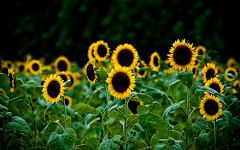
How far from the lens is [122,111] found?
1.79 meters

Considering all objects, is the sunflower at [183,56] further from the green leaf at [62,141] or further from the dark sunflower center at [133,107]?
the green leaf at [62,141]

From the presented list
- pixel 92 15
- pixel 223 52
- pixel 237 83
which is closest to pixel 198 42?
pixel 223 52

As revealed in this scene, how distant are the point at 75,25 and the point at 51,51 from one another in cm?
163

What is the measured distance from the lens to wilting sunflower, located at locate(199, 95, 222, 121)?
1673 mm

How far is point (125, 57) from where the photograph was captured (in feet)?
6.67

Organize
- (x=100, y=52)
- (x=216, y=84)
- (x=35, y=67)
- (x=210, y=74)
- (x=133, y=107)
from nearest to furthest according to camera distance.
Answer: (x=216, y=84)
(x=210, y=74)
(x=133, y=107)
(x=100, y=52)
(x=35, y=67)

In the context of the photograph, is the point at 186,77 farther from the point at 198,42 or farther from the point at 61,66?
the point at 198,42

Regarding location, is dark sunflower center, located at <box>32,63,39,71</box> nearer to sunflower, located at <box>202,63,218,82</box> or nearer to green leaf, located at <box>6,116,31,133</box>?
green leaf, located at <box>6,116,31,133</box>

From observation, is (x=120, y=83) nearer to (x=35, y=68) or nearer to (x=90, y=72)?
(x=90, y=72)

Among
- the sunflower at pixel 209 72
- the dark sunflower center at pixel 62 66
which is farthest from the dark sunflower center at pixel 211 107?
the dark sunflower center at pixel 62 66

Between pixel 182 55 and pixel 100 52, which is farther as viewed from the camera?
pixel 100 52

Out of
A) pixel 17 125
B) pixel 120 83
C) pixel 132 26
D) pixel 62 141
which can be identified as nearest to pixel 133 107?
pixel 120 83

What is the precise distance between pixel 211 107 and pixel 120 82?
2.28 feet

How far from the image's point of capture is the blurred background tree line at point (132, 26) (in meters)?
6.33
